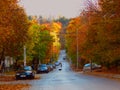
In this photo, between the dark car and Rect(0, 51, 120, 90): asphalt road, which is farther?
the dark car

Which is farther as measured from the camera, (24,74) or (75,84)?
(24,74)

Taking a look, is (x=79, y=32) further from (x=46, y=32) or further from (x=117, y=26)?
(x=117, y=26)

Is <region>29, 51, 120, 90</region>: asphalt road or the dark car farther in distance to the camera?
the dark car

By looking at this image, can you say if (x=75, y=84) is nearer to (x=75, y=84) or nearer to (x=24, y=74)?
(x=75, y=84)

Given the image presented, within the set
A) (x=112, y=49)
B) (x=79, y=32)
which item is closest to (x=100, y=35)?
(x=112, y=49)

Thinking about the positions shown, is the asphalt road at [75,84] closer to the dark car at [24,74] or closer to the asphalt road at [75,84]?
the asphalt road at [75,84]

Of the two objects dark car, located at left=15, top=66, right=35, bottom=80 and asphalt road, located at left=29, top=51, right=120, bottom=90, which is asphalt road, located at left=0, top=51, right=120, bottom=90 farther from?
dark car, located at left=15, top=66, right=35, bottom=80

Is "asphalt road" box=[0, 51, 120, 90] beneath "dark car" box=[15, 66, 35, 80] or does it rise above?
beneath

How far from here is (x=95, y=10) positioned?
59.8 m

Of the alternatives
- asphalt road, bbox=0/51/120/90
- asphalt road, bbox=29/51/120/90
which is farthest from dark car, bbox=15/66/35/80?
asphalt road, bbox=29/51/120/90

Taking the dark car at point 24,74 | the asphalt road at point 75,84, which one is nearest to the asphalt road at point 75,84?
the asphalt road at point 75,84

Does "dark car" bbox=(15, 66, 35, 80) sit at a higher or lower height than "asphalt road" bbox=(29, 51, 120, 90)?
higher

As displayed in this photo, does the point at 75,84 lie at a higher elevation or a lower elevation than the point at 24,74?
lower

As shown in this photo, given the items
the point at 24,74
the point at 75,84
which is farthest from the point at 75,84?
the point at 24,74
